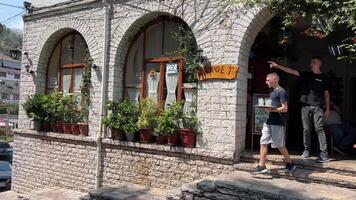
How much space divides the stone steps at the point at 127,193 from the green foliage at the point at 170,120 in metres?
1.16

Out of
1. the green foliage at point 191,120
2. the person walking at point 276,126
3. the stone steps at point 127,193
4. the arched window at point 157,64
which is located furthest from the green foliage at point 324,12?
the stone steps at point 127,193

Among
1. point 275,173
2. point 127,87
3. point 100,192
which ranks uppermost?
point 127,87

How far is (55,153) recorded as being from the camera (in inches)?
437

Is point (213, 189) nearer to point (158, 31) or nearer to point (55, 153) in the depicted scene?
point (158, 31)

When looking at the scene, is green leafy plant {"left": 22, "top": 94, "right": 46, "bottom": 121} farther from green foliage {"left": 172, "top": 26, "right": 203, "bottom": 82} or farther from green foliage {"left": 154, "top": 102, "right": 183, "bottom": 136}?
green foliage {"left": 172, "top": 26, "right": 203, "bottom": 82}

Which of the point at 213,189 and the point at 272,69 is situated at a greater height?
the point at 272,69

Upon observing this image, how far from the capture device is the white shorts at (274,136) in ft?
22.8

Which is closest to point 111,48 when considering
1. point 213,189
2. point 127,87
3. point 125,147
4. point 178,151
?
point 127,87

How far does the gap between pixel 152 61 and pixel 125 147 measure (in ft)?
6.59

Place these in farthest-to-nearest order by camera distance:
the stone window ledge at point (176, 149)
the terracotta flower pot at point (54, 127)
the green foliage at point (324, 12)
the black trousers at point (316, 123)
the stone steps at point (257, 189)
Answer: the terracotta flower pot at point (54, 127) → the stone window ledge at point (176, 149) → the black trousers at point (316, 123) → the stone steps at point (257, 189) → the green foliage at point (324, 12)

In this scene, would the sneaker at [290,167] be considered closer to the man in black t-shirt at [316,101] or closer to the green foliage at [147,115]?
the man in black t-shirt at [316,101]

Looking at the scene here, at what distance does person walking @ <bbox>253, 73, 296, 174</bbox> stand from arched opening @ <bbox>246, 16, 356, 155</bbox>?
128 centimetres

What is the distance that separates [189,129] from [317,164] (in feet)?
8.22

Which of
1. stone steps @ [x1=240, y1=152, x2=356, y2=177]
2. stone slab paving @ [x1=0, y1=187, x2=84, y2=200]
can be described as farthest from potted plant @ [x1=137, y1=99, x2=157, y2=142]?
stone slab paving @ [x1=0, y1=187, x2=84, y2=200]
